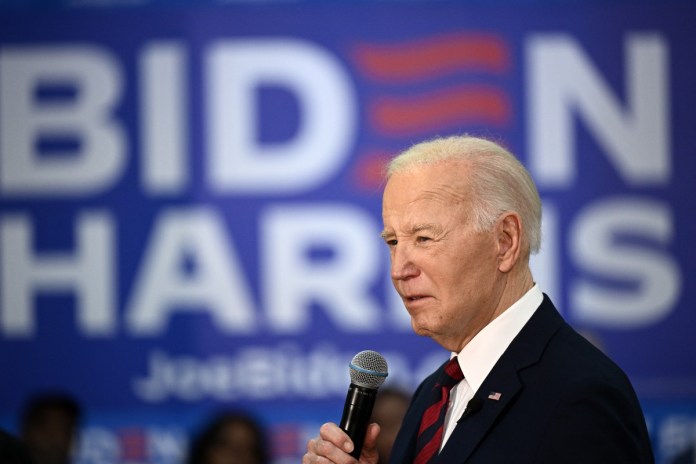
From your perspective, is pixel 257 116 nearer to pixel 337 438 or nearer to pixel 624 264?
pixel 624 264

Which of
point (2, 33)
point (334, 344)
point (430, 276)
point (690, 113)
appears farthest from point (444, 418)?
point (2, 33)

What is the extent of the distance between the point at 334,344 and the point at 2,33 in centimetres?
235

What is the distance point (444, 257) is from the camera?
1.94 m

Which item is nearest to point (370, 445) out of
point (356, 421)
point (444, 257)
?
point (356, 421)

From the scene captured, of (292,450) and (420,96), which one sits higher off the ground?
(420,96)

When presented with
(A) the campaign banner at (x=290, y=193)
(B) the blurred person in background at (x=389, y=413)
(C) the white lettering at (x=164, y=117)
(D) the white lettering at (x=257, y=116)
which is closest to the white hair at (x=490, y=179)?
(B) the blurred person in background at (x=389, y=413)

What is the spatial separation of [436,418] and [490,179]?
477 mm

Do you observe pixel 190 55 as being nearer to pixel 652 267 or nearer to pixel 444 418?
pixel 652 267

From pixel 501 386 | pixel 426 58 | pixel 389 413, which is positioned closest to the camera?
pixel 501 386

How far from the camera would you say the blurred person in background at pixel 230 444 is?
4.38m

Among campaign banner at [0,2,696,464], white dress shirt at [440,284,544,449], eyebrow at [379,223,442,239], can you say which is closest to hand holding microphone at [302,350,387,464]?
white dress shirt at [440,284,544,449]

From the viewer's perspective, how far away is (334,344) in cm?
519

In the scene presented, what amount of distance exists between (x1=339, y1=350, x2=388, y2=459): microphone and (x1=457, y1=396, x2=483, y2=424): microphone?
0.21 metres

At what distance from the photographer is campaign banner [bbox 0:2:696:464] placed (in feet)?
16.9
